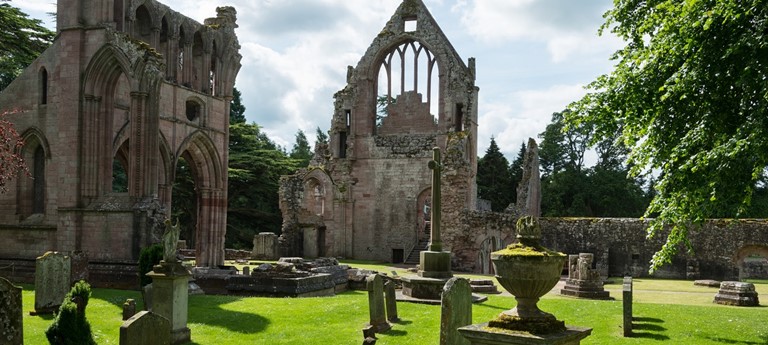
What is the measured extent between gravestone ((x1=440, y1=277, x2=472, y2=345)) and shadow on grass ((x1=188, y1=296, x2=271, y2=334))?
460 cm

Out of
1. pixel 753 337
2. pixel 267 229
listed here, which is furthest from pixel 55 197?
pixel 267 229

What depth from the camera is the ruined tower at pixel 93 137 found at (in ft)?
61.5

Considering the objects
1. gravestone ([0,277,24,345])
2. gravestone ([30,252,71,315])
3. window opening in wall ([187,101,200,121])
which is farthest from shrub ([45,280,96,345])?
window opening in wall ([187,101,200,121])

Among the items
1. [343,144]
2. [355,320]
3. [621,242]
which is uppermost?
[343,144]

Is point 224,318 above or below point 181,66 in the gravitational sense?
below

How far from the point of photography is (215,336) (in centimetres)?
1139

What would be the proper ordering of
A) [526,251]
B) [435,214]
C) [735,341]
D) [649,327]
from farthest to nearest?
1. [435,214]
2. [649,327]
3. [735,341]
4. [526,251]

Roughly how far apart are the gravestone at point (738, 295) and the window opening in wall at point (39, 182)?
18587 mm

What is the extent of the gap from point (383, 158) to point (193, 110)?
12811mm

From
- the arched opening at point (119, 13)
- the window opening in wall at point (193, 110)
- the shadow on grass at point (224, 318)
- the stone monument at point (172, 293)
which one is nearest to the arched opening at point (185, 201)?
the window opening in wall at point (193, 110)

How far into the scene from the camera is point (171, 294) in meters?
10.4

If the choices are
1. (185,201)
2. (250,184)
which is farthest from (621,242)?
(185,201)

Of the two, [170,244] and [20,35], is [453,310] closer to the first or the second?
[170,244]

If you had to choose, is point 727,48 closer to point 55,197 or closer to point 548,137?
point 55,197
